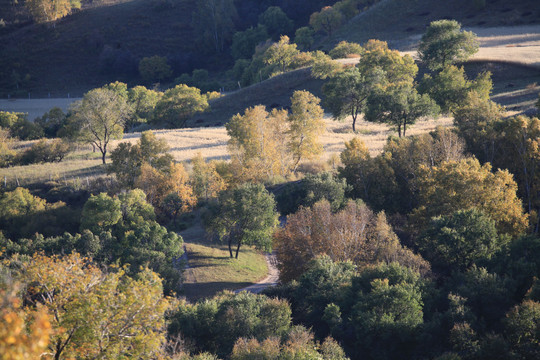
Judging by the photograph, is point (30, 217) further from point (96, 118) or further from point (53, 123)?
point (53, 123)

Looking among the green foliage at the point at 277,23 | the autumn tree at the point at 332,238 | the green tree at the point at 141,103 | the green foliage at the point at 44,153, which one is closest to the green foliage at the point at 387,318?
the autumn tree at the point at 332,238

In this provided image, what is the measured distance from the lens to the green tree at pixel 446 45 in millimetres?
89438

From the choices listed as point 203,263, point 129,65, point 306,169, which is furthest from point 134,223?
point 129,65

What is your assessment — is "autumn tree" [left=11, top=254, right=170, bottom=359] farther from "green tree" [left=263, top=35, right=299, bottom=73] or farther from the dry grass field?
"green tree" [left=263, top=35, right=299, bottom=73]

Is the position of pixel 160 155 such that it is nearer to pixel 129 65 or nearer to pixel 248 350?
pixel 248 350

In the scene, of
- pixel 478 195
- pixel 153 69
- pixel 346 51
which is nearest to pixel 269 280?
pixel 478 195

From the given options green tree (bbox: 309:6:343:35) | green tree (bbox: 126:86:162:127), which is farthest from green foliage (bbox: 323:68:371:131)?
green tree (bbox: 309:6:343:35)

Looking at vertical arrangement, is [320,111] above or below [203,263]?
above

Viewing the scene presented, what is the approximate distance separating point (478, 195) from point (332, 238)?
45.1 feet

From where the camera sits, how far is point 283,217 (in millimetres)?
60750

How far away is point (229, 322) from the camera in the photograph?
99.7 feet

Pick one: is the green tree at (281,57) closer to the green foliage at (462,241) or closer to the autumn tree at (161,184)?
the autumn tree at (161,184)

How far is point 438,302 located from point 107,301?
24.2 meters

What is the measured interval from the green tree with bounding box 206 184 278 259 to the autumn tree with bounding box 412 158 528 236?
54.8ft
